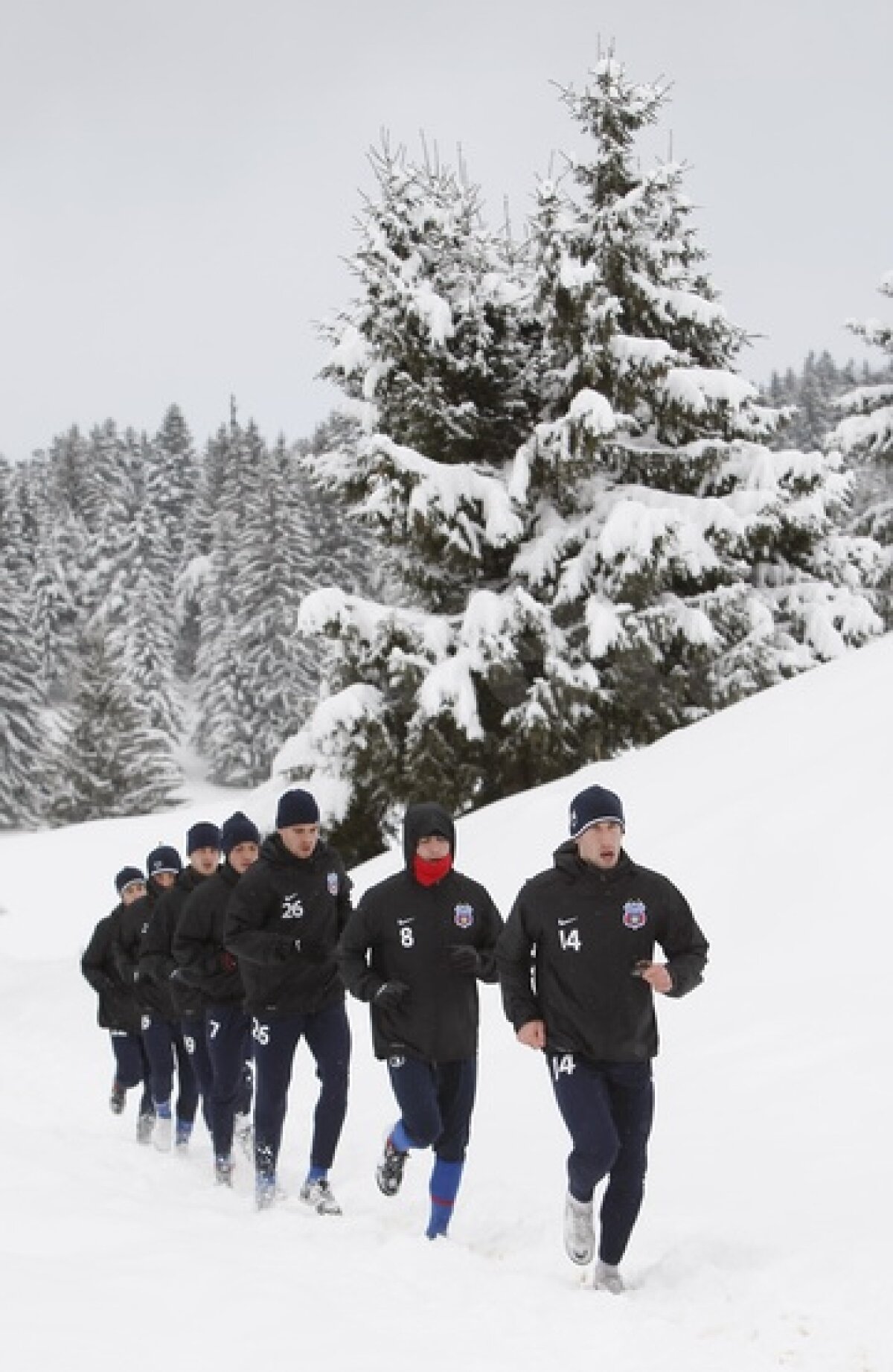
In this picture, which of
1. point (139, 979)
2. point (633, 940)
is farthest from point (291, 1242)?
point (139, 979)

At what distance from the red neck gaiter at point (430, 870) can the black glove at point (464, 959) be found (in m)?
0.33

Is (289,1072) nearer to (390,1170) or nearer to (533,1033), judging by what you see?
(390,1170)

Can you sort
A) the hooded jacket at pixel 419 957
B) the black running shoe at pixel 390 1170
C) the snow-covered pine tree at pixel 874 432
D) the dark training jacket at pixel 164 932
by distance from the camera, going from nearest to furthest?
the hooded jacket at pixel 419 957
the black running shoe at pixel 390 1170
the dark training jacket at pixel 164 932
the snow-covered pine tree at pixel 874 432

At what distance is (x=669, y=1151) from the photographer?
722 cm

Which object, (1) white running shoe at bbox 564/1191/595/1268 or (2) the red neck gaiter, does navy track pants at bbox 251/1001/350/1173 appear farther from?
(1) white running shoe at bbox 564/1191/595/1268

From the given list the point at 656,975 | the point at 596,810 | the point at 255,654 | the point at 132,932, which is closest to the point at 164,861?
the point at 132,932

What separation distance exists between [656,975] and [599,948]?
0.27 metres

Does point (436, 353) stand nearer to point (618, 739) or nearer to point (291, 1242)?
point (618, 739)

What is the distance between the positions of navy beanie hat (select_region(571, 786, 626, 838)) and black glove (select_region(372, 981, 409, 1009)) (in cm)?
135

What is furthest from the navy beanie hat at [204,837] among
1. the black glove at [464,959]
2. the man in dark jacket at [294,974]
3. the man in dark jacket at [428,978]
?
the black glove at [464,959]

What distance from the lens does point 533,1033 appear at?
5.43 meters

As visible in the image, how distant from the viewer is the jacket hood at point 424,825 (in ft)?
20.2

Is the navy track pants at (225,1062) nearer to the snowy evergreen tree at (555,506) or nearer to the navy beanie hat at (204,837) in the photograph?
the navy beanie hat at (204,837)

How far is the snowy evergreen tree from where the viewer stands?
17.9 m
